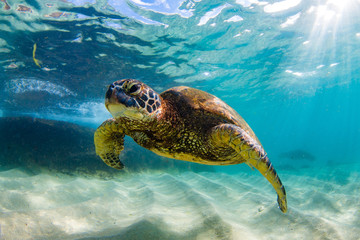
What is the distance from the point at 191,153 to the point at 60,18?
8.96m

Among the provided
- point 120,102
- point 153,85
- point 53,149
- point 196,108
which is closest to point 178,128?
A: point 196,108

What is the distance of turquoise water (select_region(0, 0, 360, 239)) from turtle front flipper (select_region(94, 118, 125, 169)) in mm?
1065

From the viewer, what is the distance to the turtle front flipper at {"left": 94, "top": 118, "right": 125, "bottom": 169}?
3.19 m

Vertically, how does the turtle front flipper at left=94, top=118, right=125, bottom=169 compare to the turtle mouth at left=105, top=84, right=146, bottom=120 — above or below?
below

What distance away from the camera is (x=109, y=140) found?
356cm

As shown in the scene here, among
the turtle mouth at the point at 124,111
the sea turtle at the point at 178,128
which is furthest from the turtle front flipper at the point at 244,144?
the turtle mouth at the point at 124,111

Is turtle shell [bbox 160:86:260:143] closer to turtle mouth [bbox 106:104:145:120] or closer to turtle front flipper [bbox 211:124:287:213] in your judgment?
turtle front flipper [bbox 211:124:287:213]

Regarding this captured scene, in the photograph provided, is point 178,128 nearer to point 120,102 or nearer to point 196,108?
point 196,108

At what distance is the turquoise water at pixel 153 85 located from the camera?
3.10 m

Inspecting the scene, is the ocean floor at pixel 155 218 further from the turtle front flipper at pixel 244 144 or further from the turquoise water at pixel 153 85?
the turtle front flipper at pixel 244 144

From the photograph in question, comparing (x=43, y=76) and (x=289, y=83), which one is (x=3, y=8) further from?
(x=289, y=83)

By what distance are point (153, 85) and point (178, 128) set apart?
1445cm

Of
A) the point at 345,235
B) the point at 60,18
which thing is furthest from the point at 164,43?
the point at 345,235

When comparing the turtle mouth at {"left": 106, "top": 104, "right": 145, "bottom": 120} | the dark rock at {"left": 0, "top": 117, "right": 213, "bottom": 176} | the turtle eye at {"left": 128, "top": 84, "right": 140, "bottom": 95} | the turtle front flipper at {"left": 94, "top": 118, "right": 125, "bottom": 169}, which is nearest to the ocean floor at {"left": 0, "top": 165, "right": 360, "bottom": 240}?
the turtle front flipper at {"left": 94, "top": 118, "right": 125, "bottom": 169}
